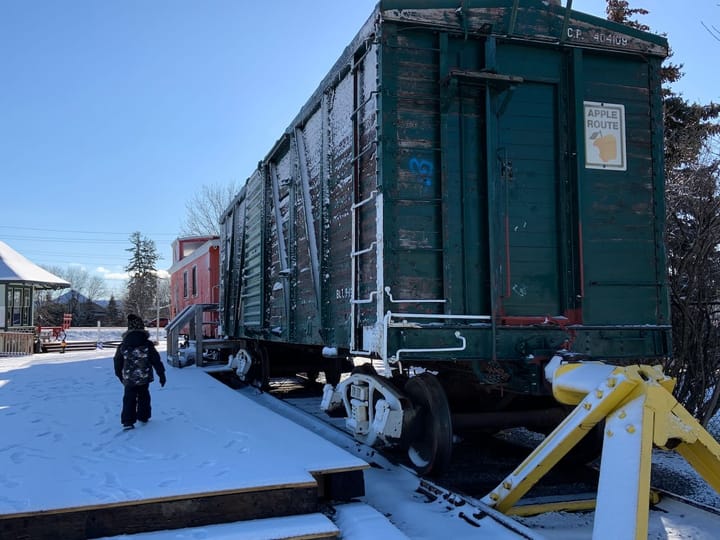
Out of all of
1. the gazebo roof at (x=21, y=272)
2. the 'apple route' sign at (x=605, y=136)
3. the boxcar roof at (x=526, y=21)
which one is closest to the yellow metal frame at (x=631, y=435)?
the 'apple route' sign at (x=605, y=136)

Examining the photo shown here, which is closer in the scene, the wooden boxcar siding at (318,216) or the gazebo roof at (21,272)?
the wooden boxcar siding at (318,216)

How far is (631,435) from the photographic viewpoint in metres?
2.99

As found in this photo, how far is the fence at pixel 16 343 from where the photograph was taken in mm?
20094

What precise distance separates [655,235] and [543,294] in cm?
120

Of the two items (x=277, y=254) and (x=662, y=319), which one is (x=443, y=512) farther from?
(x=277, y=254)

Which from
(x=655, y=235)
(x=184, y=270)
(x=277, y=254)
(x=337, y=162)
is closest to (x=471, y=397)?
(x=655, y=235)

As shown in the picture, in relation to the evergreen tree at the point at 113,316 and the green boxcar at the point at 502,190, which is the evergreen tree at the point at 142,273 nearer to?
the evergreen tree at the point at 113,316

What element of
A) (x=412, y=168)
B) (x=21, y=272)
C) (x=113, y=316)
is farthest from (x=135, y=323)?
(x=113, y=316)

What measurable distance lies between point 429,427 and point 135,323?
3.31m

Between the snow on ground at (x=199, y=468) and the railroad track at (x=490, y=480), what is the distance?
1.5 inches

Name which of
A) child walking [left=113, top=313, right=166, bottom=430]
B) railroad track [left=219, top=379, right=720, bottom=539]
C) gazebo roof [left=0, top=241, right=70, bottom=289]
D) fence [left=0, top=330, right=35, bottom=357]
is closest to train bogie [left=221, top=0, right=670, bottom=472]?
railroad track [left=219, top=379, right=720, bottom=539]

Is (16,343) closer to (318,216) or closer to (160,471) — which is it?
(318,216)

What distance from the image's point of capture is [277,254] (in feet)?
28.1

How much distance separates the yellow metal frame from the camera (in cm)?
287
